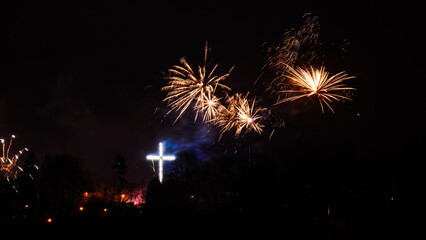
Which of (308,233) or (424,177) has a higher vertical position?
(424,177)

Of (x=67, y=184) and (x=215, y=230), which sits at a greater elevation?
(x=67, y=184)

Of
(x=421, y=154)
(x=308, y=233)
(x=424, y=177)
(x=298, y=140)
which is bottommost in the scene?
(x=308, y=233)

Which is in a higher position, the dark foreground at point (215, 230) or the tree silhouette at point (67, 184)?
the tree silhouette at point (67, 184)

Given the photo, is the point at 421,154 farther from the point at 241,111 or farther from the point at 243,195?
the point at 241,111

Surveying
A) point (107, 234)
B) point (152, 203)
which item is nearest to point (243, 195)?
point (107, 234)

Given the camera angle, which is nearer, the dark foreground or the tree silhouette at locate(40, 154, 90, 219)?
the dark foreground

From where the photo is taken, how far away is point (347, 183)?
29.5m

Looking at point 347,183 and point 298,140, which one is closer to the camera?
point 347,183

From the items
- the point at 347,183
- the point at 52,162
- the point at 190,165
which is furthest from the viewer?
the point at 52,162

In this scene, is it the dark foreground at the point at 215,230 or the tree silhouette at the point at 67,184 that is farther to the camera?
the tree silhouette at the point at 67,184

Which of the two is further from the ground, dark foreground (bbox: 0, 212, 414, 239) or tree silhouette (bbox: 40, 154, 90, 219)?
tree silhouette (bbox: 40, 154, 90, 219)

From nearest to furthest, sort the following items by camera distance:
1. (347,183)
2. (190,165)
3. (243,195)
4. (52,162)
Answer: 1. (243,195)
2. (347,183)
3. (190,165)
4. (52,162)

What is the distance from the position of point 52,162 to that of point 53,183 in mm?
3569

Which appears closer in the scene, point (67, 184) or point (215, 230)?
point (215, 230)
